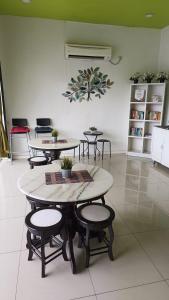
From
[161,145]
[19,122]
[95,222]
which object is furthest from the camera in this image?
[19,122]

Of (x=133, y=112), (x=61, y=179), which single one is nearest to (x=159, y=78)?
(x=133, y=112)

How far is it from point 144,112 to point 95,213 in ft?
12.4

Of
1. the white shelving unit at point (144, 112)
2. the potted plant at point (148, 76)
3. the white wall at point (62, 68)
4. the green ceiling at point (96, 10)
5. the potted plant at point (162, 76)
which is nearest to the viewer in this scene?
the green ceiling at point (96, 10)

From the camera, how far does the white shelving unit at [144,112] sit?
16.1 feet

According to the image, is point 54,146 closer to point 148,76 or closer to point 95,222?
point 95,222

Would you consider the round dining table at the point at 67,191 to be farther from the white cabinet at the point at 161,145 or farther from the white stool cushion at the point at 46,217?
the white cabinet at the point at 161,145

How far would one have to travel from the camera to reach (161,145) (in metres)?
Result: 4.16

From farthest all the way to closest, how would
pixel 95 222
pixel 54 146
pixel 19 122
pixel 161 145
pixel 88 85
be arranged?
pixel 88 85 < pixel 19 122 < pixel 161 145 < pixel 54 146 < pixel 95 222

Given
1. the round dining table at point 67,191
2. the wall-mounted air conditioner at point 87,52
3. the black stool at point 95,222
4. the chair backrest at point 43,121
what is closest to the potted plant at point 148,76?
the wall-mounted air conditioner at point 87,52

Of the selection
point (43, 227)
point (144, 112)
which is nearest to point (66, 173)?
point (43, 227)

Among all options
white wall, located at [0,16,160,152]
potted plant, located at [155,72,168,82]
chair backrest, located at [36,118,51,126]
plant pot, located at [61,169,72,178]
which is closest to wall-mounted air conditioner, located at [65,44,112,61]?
white wall, located at [0,16,160,152]

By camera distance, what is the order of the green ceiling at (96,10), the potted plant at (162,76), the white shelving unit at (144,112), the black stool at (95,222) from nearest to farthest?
the black stool at (95,222), the green ceiling at (96,10), the potted plant at (162,76), the white shelving unit at (144,112)

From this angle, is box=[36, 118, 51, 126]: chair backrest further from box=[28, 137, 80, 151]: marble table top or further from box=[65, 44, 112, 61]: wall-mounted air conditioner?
box=[28, 137, 80, 151]: marble table top

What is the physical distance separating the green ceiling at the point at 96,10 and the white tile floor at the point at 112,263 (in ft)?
10.8
